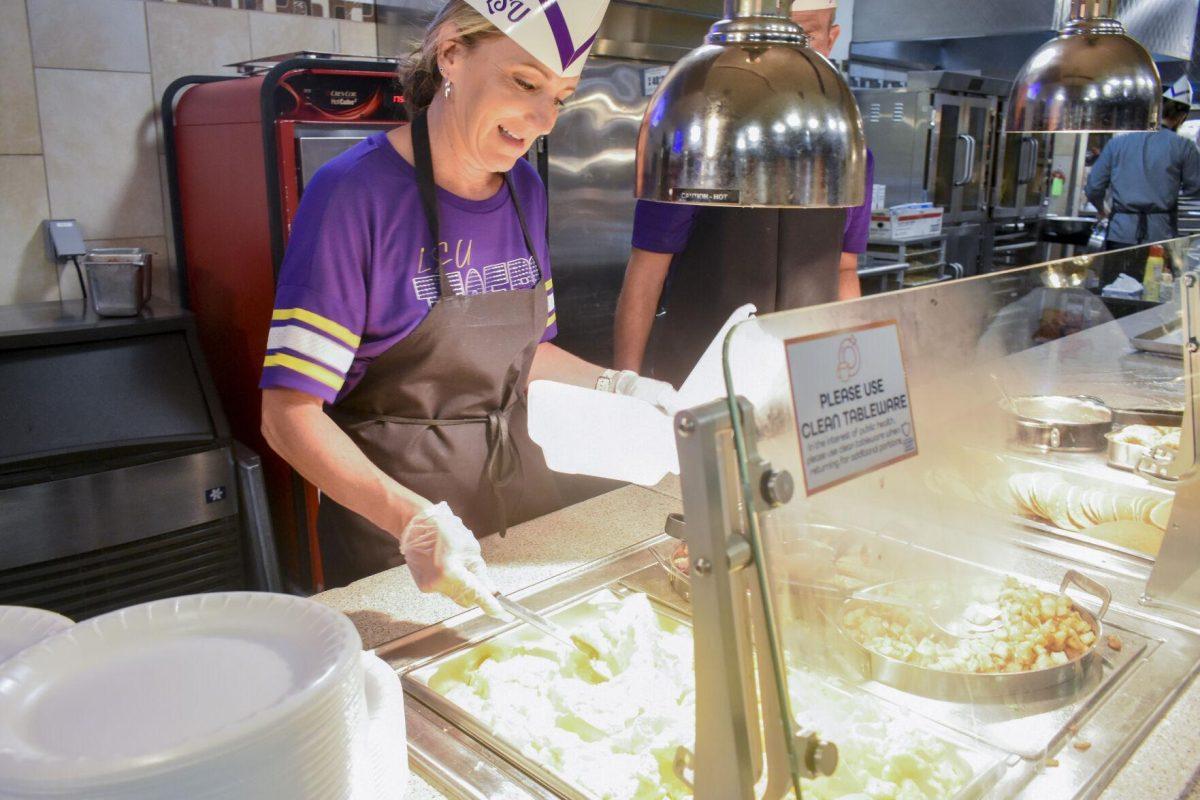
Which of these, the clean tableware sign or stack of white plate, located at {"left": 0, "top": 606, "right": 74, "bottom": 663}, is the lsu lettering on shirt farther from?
the clean tableware sign

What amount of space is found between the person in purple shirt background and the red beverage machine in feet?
3.06

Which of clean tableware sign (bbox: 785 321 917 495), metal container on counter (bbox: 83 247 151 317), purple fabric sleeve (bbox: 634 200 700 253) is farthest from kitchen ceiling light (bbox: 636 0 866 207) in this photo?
metal container on counter (bbox: 83 247 151 317)

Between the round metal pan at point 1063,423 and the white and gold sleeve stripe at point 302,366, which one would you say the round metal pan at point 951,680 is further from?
the white and gold sleeve stripe at point 302,366

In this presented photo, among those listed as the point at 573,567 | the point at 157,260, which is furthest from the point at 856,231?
the point at 157,260

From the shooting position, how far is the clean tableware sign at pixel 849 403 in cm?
88

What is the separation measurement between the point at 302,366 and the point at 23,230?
68.8 inches

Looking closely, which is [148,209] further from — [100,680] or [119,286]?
[100,680]

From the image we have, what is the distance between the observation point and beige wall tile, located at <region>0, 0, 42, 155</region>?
274 centimetres

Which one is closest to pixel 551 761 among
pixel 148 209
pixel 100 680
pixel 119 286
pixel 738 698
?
pixel 738 698

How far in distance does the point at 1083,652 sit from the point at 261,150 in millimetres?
2444

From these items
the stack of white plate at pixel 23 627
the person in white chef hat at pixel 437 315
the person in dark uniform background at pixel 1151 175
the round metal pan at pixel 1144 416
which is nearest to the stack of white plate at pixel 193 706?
the stack of white plate at pixel 23 627

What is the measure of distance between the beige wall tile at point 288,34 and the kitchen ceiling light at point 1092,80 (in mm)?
2370

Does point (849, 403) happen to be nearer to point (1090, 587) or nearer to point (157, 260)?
point (1090, 587)

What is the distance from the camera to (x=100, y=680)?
751mm
